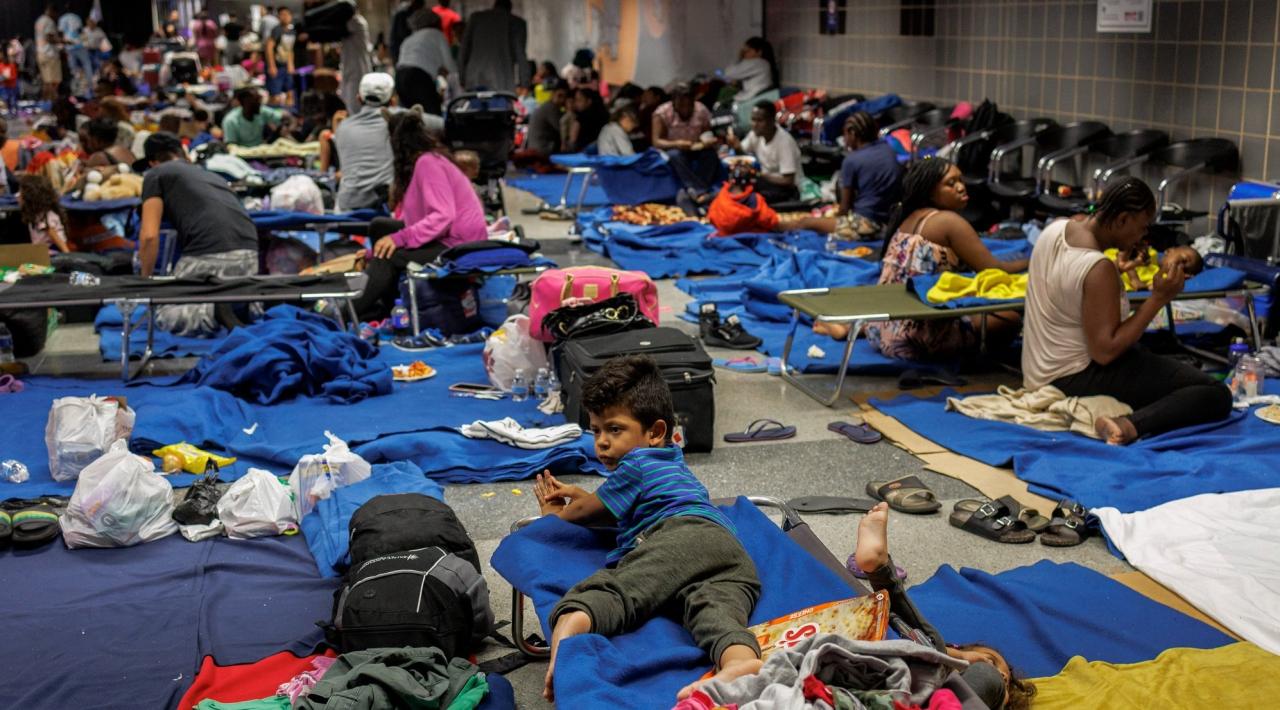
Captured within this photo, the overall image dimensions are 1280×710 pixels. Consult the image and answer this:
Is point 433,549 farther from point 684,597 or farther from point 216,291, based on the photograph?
point 216,291

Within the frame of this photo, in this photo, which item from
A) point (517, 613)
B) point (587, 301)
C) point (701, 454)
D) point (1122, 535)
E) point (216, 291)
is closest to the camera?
point (517, 613)

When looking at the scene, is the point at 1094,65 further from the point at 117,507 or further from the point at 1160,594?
the point at 117,507

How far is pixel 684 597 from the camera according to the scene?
304 cm

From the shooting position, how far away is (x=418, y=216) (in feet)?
24.1

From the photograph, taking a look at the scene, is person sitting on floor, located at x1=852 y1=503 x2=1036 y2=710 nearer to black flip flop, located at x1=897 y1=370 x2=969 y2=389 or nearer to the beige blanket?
the beige blanket

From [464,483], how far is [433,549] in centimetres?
125

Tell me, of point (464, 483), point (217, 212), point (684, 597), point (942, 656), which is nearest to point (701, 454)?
point (464, 483)

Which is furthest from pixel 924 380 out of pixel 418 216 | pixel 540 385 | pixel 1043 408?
pixel 418 216

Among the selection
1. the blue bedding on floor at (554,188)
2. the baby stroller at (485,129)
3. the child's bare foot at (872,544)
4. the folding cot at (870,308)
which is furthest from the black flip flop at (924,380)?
the blue bedding on floor at (554,188)

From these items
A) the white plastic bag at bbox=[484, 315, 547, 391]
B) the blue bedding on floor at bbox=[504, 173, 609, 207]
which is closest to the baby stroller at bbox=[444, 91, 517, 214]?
the blue bedding on floor at bbox=[504, 173, 609, 207]

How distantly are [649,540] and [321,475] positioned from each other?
1.77 meters

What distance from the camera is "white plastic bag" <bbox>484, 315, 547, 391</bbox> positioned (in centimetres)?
596

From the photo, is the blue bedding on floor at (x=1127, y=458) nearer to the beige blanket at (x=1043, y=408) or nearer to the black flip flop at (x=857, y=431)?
the beige blanket at (x=1043, y=408)

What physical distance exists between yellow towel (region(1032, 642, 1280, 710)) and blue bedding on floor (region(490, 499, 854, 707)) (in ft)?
1.85
